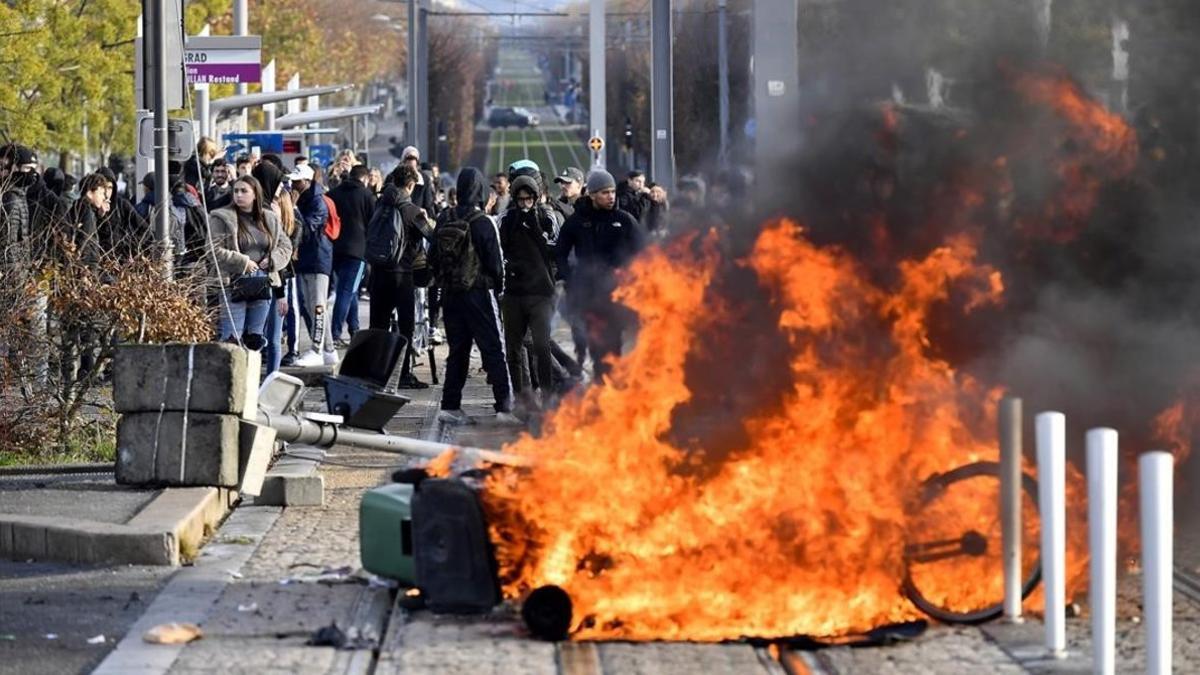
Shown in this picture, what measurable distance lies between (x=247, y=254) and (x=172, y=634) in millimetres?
9049

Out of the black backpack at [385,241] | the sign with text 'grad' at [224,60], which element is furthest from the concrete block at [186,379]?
the sign with text 'grad' at [224,60]

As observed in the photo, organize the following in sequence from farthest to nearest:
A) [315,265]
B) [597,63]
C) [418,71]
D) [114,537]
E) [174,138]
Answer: [418,71] < [597,63] < [315,265] < [174,138] < [114,537]

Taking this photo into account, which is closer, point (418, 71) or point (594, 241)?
point (594, 241)

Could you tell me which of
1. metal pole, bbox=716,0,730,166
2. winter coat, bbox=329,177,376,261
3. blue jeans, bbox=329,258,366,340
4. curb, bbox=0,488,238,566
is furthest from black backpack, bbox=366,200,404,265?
curb, bbox=0,488,238,566

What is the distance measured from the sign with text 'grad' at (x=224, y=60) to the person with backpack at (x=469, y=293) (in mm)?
6497

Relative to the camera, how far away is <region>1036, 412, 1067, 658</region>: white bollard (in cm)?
763

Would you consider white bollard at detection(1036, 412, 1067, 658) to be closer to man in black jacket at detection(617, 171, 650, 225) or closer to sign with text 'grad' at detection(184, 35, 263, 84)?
man in black jacket at detection(617, 171, 650, 225)

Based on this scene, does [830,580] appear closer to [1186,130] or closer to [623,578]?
[623,578]

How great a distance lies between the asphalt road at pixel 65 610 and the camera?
25.3 ft

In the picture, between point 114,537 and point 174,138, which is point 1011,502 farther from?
point 174,138

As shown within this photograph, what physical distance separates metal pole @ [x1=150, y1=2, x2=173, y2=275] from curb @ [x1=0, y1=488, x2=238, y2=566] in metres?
4.14

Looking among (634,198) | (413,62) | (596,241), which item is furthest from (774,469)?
(413,62)

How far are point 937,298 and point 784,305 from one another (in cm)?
74

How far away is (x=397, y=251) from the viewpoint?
18.8m
